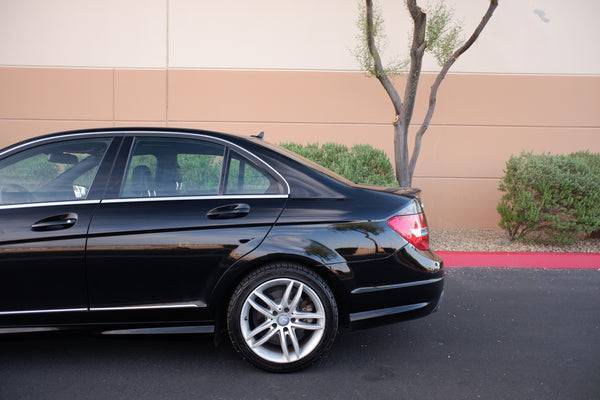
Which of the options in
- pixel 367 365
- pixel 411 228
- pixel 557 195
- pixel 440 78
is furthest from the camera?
pixel 440 78

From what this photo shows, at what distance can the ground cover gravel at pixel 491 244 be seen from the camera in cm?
742

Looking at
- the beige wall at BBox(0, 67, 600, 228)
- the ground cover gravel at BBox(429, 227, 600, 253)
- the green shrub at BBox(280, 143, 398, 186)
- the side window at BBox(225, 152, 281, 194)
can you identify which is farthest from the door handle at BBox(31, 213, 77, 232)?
the beige wall at BBox(0, 67, 600, 228)

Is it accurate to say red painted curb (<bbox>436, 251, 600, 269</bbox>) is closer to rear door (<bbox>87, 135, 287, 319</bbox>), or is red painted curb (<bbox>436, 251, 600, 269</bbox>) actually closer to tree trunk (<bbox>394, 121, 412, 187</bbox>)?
tree trunk (<bbox>394, 121, 412, 187</bbox>)

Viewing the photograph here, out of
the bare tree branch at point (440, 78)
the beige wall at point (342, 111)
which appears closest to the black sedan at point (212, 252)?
the bare tree branch at point (440, 78)

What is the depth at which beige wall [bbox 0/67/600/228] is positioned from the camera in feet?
29.5

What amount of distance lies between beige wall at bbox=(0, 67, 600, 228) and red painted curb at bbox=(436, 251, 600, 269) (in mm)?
2270

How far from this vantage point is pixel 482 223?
9094 mm

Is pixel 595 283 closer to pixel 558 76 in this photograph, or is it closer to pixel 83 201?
pixel 558 76

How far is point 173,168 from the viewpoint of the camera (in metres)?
3.60

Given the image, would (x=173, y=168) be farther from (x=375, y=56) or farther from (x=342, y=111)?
(x=342, y=111)

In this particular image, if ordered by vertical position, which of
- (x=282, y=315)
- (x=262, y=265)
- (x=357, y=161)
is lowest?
(x=282, y=315)

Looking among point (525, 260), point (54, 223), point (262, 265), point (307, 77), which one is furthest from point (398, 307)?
point (307, 77)

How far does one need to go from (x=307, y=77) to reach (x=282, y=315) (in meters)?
6.30

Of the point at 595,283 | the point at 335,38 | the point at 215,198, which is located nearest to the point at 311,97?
the point at 335,38
